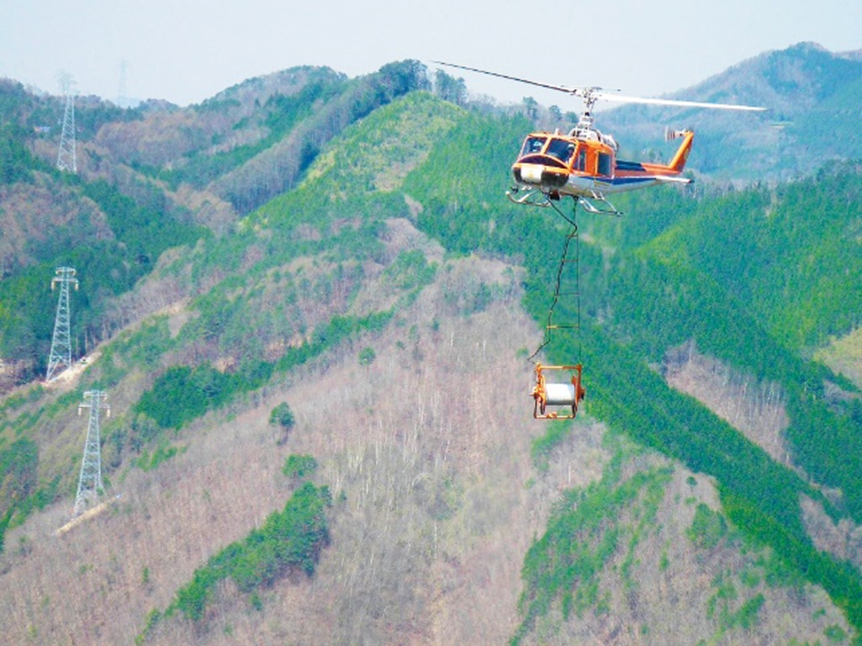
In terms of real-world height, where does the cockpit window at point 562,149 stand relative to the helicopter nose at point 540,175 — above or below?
above

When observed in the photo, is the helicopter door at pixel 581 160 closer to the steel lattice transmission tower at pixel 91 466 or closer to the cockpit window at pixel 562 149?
the cockpit window at pixel 562 149

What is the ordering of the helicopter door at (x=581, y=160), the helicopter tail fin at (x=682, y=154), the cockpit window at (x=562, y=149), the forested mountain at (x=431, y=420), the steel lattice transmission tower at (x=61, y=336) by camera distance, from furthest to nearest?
the steel lattice transmission tower at (x=61, y=336), the forested mountain at (x=431, y=420), the helicopter tail fin at (x=682, y=154), the helicopter door at (x=581, y=160), the cockpit window at (x=562, y=149)

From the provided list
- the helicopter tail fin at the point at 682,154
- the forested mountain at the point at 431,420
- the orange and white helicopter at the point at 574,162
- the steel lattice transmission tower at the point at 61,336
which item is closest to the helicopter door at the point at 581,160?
the orange and white helicopter at the point at 574,162

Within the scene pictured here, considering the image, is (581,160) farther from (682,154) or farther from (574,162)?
(682,154)

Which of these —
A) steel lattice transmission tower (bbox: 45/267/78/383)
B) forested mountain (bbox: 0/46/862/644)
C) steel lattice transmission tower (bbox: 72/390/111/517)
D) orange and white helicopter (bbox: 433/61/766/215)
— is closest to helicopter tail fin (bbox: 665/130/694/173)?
orange and white helicopter (bbox: 433/61/766/215)

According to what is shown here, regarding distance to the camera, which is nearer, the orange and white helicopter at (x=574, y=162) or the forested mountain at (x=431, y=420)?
the orange and white helicopter at (x=574, y=162)

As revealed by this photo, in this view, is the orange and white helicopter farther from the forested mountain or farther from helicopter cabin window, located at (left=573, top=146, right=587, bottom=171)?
the forested mountain
